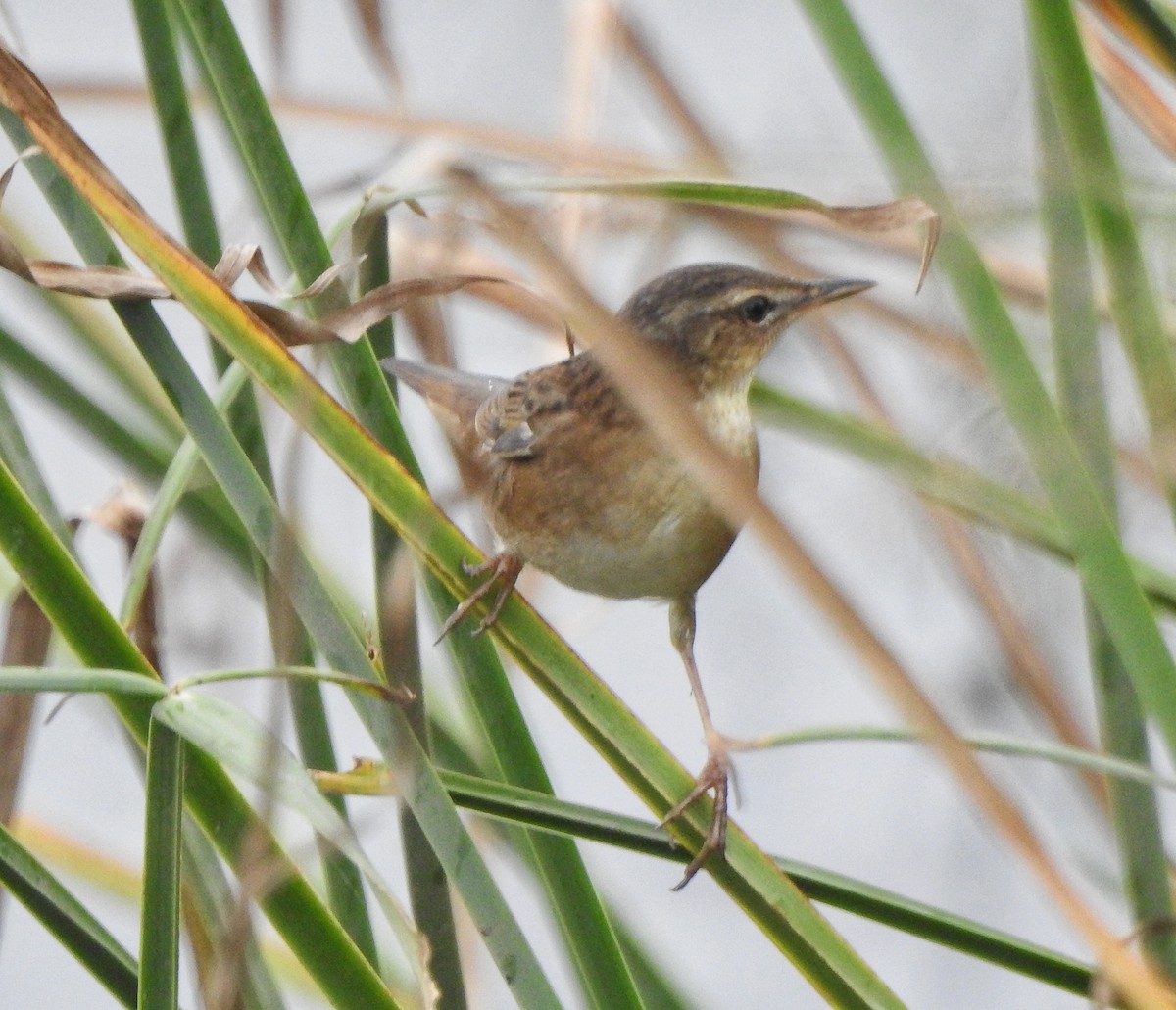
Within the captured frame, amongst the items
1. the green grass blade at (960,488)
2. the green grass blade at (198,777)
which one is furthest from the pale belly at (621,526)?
the green grass blade at (198,777)

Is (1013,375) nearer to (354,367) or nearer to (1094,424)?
(1094,424)

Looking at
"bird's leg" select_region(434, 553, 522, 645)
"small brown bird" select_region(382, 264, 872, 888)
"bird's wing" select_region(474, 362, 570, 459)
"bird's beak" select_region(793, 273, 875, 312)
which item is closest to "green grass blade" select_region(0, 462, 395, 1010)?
"bird's leg" select_region(434, 553, 522, 645)

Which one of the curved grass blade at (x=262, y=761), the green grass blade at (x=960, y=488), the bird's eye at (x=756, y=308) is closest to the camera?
the curved grass blade at (x=262, y=761)

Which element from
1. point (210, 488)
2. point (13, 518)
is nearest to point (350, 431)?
point (13, 518)

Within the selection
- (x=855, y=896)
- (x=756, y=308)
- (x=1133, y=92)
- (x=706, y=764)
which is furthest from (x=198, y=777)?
(x=1133, y=92)

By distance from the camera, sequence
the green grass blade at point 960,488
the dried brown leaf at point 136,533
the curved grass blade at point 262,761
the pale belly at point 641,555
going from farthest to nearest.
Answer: the pale belly at point 641,555, the green grass blade at point 960,488, the dried brown leaf at point 136,533, the curved grass blade at point 262,761

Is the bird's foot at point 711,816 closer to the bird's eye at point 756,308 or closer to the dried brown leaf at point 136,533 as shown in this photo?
the dried brown leaf at point 136,533

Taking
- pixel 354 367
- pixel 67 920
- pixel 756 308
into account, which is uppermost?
pixel 756 308
